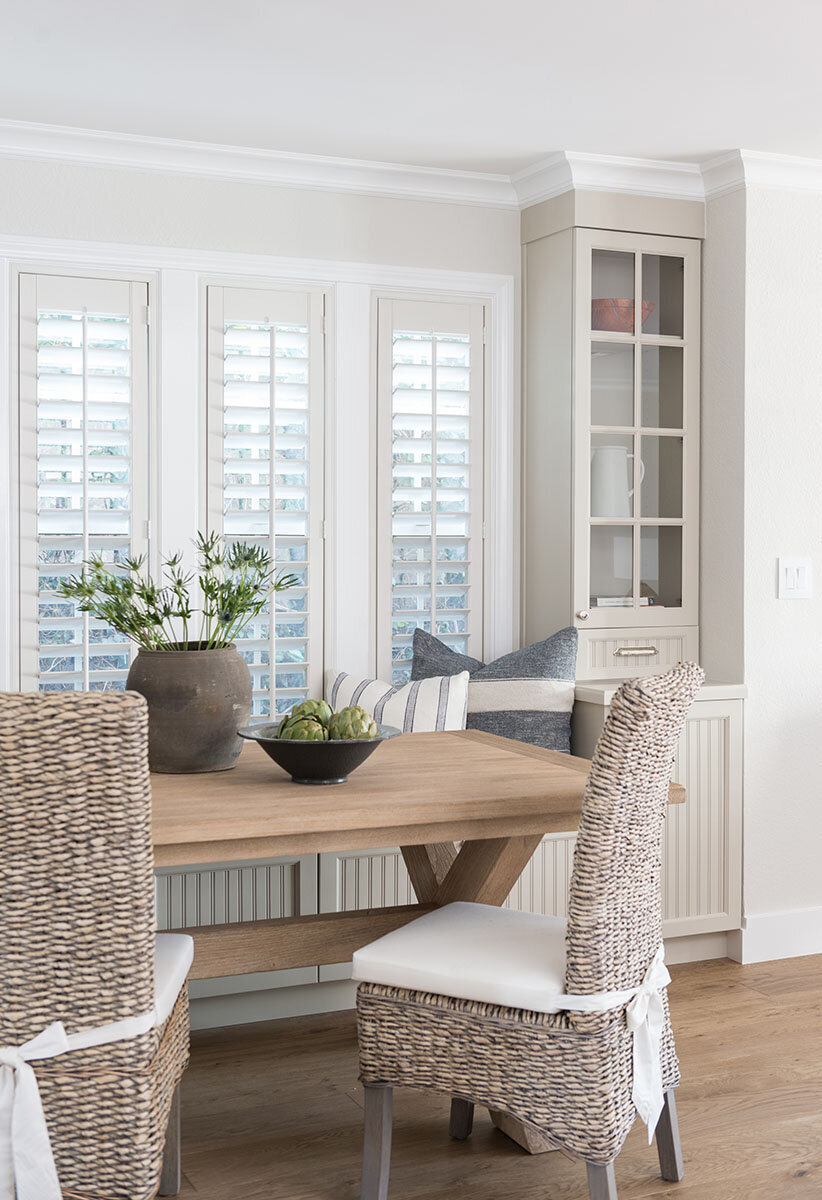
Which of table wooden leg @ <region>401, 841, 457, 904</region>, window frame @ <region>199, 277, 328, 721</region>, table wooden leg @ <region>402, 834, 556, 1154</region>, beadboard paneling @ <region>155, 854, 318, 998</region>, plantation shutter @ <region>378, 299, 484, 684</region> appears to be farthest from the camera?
plantation shutter @ <region>378, 299, 484, 684</region>

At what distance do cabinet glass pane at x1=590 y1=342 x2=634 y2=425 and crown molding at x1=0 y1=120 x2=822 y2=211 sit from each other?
0.51 meters

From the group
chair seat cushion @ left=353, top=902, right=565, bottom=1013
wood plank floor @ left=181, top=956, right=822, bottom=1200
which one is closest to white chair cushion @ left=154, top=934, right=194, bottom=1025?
chair seat cushion @ left=353, top=902, right=565, bottom=1013

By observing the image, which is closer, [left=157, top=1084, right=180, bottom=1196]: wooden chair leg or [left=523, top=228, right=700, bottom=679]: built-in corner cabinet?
[left=157, top=1084, right=180, bottom=1196]: wooden chair leg

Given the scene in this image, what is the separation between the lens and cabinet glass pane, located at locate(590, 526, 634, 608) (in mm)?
3961

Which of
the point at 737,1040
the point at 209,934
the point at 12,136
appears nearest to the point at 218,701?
the point at 209,934

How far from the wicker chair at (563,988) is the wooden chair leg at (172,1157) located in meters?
0.39

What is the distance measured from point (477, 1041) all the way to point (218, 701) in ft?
2.68

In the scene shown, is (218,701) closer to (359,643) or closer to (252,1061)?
(252,1061)

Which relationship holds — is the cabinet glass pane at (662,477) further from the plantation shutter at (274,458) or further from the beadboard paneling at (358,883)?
the beadboard paneling at (358,883)

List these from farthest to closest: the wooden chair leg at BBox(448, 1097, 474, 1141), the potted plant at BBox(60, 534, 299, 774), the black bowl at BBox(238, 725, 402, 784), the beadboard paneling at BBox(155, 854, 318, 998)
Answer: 1. the beadboard paneling at BBox(155, 854, 318, 998)
2. the wooden chair leg at BBox(448, 1097, 474, 1141)
3. the potted plant at BBox(60, 534, 299, 774)
4. the black bowl at BBox(238, 725, 402, 784)

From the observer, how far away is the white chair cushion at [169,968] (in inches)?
78.9

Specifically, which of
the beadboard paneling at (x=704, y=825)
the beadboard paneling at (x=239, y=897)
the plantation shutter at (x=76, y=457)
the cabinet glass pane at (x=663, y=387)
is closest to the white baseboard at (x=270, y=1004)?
the beadboard paneling at (x=239, y=897)

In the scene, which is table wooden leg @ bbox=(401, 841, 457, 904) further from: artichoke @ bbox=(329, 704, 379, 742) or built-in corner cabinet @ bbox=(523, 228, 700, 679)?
built-in corner cabinet @ bbox=(523, 228, 700, 679)

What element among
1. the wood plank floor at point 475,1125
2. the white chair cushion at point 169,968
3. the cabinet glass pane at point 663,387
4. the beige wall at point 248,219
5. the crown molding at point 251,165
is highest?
the crown molding at point 251,165
